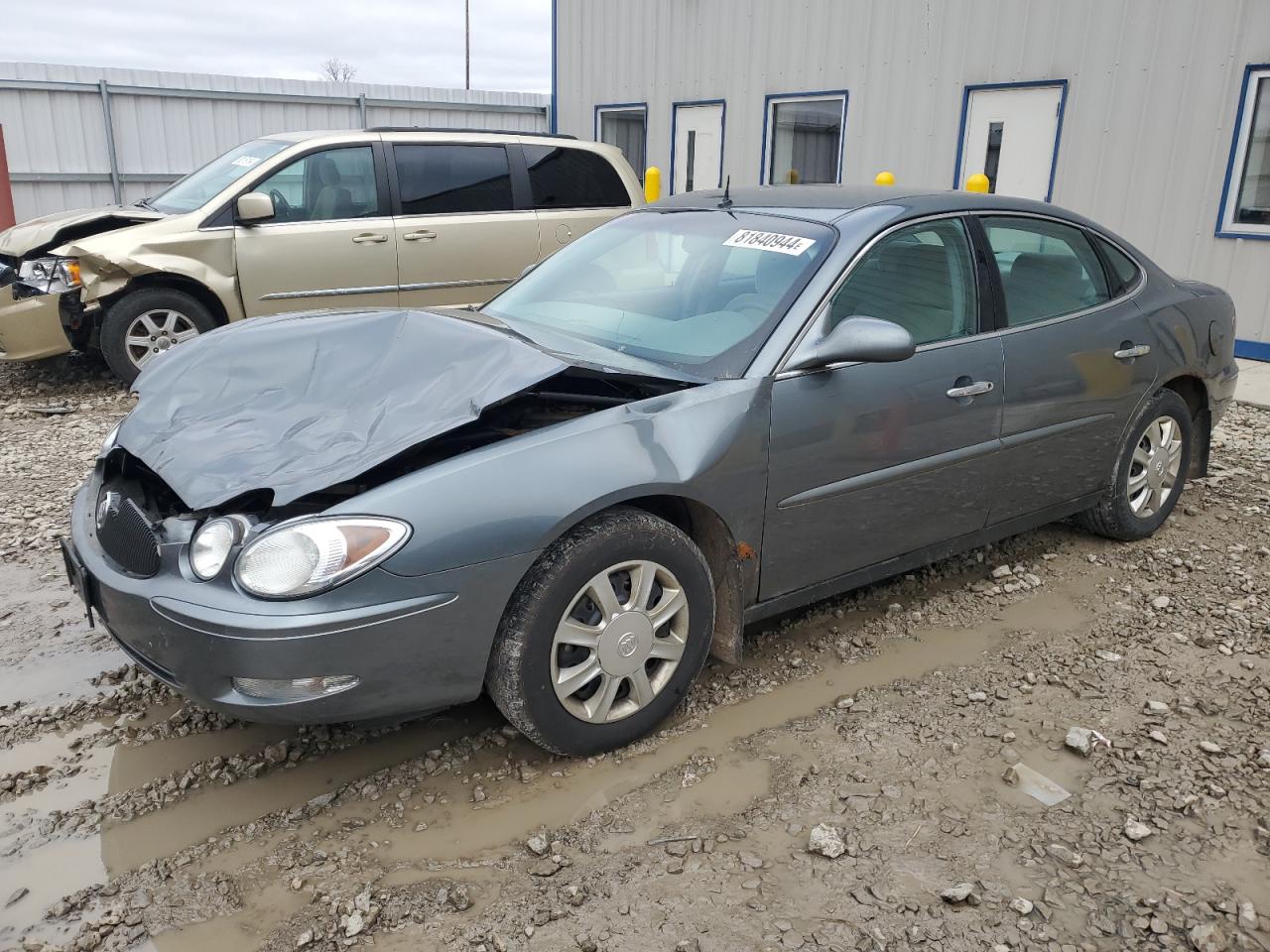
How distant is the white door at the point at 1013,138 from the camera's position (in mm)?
9422

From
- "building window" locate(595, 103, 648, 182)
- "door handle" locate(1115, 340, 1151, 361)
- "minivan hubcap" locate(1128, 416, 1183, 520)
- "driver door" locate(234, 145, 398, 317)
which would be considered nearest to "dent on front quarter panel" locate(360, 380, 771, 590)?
"door handle" locate(1115, 340, 1151, 361)

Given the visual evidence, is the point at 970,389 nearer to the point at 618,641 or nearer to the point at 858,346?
the point at 858,346

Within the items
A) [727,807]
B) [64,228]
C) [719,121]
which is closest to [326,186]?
[64,228]

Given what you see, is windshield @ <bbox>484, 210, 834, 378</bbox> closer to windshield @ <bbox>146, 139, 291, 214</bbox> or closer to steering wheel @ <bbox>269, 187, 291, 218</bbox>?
steering wheel @ <bbox>269, 187, 291, 218</bbox>

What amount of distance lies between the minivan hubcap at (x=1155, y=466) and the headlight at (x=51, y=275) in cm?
661

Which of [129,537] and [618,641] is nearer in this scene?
[129,537]

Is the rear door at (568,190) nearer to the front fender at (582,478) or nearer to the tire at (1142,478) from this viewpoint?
the tire at (1142,478)

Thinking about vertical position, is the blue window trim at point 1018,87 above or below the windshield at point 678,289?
above

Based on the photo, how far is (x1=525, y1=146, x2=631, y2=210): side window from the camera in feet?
26.5

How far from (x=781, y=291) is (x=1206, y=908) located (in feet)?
6.95

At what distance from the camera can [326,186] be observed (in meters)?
7.36

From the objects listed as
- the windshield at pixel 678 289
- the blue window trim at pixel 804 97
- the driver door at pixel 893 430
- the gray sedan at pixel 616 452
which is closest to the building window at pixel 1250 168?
the blue window trim at pixel 804 97

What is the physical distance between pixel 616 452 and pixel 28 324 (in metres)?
5.90

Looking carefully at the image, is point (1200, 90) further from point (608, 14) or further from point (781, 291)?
point (608, 14)
